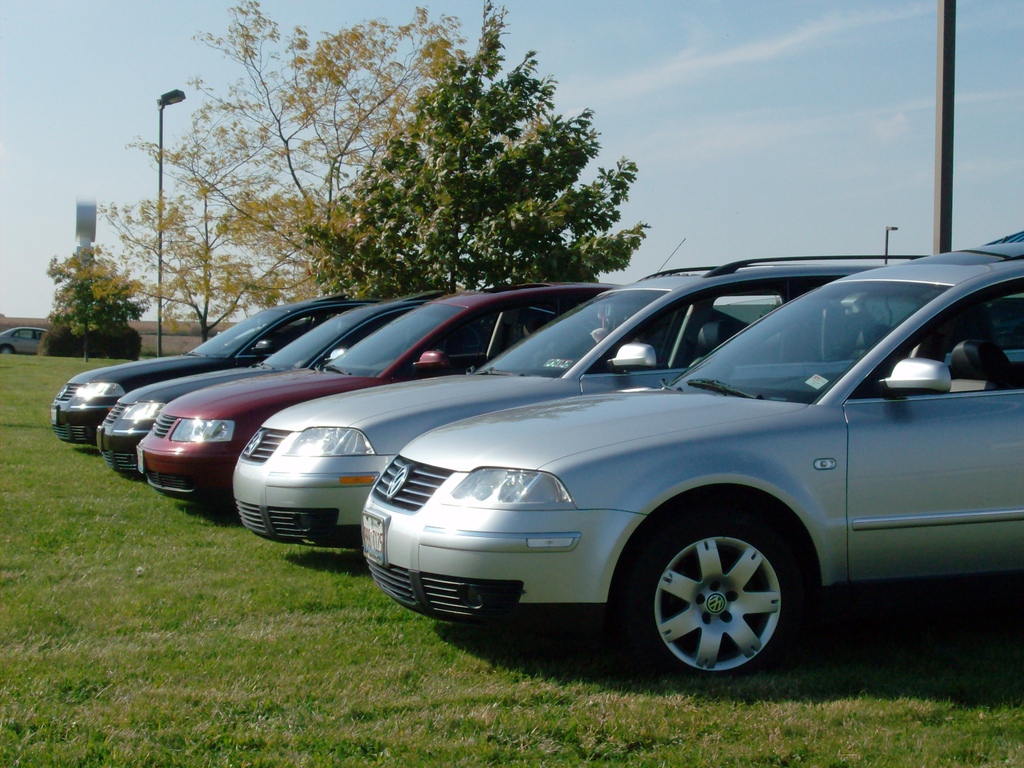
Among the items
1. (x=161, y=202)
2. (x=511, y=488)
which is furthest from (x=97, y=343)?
(x=511, y=488)

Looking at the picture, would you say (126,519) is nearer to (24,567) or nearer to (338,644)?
(24,567)

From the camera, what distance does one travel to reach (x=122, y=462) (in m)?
10.6

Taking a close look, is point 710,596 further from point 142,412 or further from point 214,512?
point 142,412

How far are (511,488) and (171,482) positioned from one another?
16.0 feet

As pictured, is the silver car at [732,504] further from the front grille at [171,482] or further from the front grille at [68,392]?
the front grille at [68,392]

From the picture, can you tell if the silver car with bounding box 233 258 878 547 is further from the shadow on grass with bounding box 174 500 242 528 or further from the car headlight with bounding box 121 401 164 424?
the car headlight with bounding box 121 401 164 424

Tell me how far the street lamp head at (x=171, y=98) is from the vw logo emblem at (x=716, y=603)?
24.8 m

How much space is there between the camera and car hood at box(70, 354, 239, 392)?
12.2m

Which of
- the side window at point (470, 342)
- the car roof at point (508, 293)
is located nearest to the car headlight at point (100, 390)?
the car roof at point (508, 293)

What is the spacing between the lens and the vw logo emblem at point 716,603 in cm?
465

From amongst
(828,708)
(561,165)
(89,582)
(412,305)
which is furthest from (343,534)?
(561,165)

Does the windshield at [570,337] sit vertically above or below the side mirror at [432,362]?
above

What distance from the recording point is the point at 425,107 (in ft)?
50.3

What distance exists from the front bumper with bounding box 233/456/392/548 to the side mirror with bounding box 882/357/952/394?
9.70 ft
